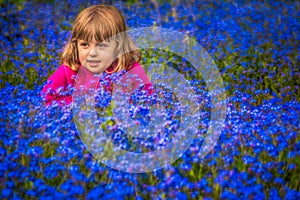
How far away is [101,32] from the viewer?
5.25 m

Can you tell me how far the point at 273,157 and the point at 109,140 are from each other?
1.44 m

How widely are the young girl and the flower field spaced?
338 mm

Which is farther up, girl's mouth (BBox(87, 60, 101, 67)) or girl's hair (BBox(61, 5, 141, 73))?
girl's hair (BBox(61, 5, 141, 73))

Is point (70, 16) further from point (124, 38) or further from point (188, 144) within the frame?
point (188, 144)

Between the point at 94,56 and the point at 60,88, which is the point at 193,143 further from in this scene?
the point at 94,56

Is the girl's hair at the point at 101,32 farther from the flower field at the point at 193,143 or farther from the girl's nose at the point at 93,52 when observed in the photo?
the flower field at the point at 193,143

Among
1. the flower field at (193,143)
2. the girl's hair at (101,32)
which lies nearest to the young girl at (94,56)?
the girl's hair at (101,32)

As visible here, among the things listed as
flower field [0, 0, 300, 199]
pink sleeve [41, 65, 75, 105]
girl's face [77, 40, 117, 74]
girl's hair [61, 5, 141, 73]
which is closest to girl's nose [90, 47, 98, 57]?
girl's face [77, 40, 117, 74]

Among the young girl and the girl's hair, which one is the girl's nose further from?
the girl's hair

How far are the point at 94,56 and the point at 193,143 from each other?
1.69 m

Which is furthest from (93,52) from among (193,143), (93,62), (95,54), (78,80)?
(193,143)

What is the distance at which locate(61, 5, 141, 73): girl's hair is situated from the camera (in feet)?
17.3

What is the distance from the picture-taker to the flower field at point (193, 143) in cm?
353

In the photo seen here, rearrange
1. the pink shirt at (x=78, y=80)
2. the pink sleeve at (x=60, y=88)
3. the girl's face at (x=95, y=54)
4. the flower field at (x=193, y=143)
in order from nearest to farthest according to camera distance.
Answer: the flower field at (x=193, y=143)
the pink sleeve at (x=60, y=88)
the pink shirt at (x=78, y=80)
the girl's face at (x=95, y=54)
